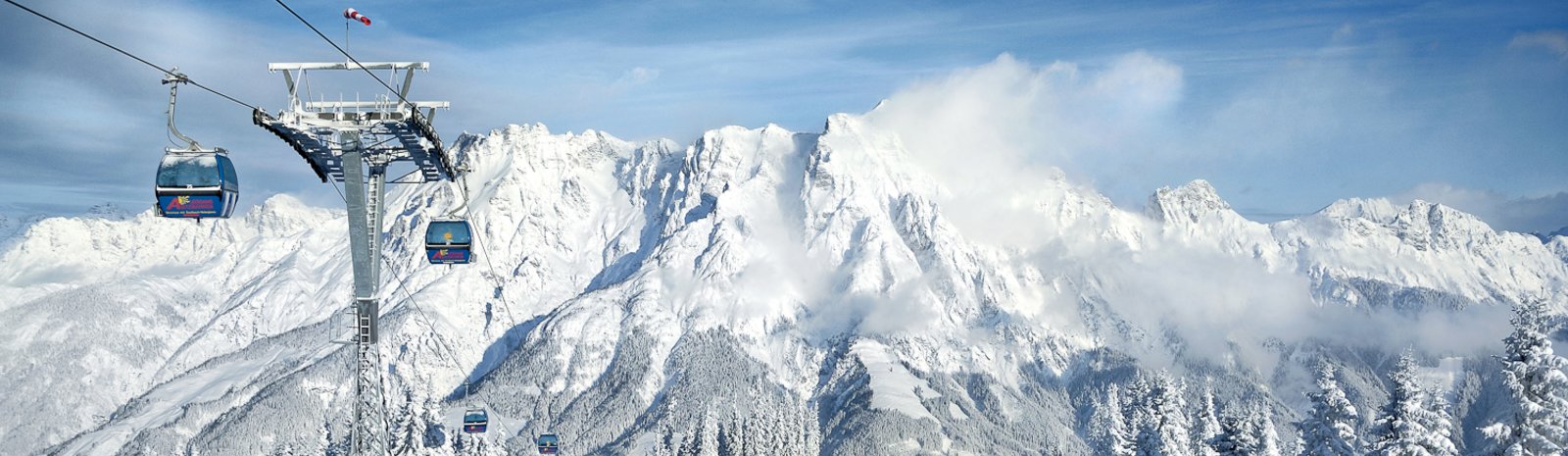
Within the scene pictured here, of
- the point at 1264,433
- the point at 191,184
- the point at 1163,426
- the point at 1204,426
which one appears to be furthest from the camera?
the point at 1204,426

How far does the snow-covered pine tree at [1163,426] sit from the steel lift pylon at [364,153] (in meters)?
45.2

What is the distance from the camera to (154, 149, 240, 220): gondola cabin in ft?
93.6

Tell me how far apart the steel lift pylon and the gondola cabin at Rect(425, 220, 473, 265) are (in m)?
5.70

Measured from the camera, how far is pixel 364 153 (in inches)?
1224

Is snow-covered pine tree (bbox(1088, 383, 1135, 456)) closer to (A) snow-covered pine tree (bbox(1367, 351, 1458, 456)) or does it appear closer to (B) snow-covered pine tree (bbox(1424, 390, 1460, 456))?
(A) snow-covered pine tree (bbox(1367, 351, 1458, 456))

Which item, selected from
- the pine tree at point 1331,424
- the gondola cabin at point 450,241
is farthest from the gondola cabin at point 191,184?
the pine tree at point 1331,424

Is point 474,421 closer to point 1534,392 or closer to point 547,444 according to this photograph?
point 547,444

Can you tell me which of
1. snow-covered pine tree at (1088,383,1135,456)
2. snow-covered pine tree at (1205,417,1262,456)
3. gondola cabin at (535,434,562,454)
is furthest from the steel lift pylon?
gondola cabin at (535,434,562,454)

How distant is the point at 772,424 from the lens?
138375mm

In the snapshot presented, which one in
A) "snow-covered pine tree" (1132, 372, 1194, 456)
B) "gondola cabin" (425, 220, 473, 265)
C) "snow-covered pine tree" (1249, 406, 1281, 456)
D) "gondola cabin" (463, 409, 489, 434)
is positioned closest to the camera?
"gondola cabin" (425, 220, 473, 265)

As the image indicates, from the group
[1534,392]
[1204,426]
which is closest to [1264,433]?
[1204,426]

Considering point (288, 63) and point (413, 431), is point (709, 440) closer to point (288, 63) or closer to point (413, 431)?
point (413, 431)

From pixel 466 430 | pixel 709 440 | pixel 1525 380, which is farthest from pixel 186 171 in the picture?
pixel 709 440

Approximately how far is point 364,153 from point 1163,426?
4801 cm
